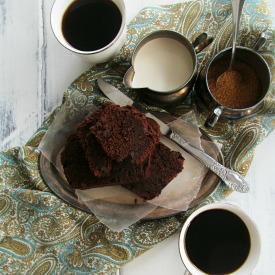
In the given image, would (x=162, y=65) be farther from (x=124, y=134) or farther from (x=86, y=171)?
(x=86, y=171)

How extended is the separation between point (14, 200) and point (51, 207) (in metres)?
0.13

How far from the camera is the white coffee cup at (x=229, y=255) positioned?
5.00 feet

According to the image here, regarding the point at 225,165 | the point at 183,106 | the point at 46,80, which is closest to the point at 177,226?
the point at 225,165

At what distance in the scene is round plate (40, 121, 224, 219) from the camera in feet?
5.29

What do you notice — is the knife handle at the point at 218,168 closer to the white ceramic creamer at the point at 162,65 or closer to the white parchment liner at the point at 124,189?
the white parchment liner at the point at 124,189

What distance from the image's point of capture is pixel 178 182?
163cm

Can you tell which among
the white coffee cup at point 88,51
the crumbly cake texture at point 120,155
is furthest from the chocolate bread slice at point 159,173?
the white coffee cup at point 88,51

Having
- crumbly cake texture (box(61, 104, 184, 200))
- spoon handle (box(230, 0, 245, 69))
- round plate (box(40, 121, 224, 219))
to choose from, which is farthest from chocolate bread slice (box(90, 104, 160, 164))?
spoon handle (box(230, 0, 245, 69))

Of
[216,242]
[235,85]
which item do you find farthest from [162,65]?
[216,242]

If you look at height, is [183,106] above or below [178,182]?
above

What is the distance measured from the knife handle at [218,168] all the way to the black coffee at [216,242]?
0.32 ft

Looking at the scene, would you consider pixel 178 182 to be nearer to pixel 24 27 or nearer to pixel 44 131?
pixel 44 131

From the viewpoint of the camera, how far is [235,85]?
160 cm

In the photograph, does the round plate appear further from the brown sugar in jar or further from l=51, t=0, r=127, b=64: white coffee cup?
l=51, t=0, r=127, b=64: white coffee cup
